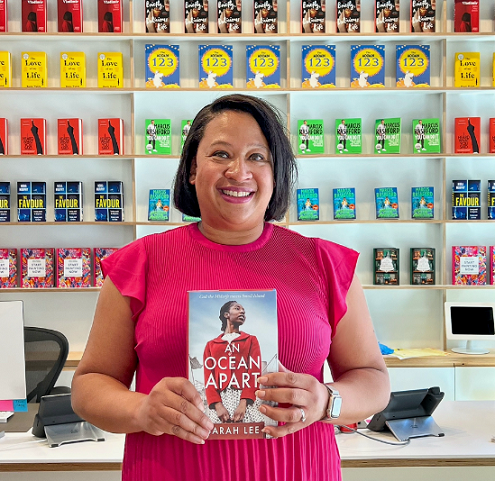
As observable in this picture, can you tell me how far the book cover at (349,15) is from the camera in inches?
165

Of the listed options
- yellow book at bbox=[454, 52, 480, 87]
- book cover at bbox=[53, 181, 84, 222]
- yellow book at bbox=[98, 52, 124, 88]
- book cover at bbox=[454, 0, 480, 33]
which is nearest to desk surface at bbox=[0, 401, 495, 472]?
book cover at bbox=[53, 181, 84, 222]

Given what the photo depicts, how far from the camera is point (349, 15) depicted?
4.21 m

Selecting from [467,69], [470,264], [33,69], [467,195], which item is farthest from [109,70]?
[470,264]

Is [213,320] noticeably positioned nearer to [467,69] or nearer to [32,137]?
[32,137]

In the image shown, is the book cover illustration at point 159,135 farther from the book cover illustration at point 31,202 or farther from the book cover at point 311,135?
the book cover at point 311,135

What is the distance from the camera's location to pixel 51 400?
2182 millimetres

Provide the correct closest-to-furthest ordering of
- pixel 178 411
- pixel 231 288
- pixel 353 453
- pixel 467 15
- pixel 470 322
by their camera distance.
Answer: pixel 178 411, pixel 231 288, pixel 353 453, pixel 470 322, pixel 467 15

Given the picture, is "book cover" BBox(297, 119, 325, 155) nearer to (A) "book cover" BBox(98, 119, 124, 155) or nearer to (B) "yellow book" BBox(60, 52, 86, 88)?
(A) "book cover" BBox(98, 119, 124, 155)

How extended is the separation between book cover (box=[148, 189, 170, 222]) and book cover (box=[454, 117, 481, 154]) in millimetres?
2107

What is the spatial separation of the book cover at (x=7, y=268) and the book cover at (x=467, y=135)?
327 centimetres

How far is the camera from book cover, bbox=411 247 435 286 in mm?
4266

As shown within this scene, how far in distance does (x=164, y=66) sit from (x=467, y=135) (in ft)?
7.29

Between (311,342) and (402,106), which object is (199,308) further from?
(402,106)

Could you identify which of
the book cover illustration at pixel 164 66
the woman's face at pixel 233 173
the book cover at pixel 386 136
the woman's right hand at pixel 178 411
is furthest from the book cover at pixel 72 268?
the woman's right hand at pixel 178 411
